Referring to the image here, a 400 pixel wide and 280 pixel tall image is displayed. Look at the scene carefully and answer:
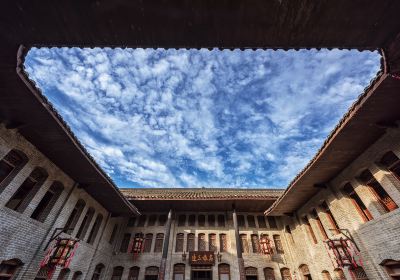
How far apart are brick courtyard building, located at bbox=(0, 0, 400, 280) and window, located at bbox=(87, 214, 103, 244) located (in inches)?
2.4

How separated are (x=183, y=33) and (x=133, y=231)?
1572cm

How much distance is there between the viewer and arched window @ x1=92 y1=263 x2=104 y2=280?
44.2 ft

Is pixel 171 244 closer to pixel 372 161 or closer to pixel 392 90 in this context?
pixel 372 161

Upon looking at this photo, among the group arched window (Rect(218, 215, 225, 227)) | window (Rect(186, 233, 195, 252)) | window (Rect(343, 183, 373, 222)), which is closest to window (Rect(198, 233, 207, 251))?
window (Rect(186, 233, 195, 252))

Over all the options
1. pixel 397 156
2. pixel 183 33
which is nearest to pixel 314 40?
pixel 183 33

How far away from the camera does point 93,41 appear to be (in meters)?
4.30

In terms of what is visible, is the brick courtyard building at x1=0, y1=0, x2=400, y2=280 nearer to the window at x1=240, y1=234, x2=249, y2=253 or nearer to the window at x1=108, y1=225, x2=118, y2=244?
the window at x1=240, y1=234, x2=249, y2=253

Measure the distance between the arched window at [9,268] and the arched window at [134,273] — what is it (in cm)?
785

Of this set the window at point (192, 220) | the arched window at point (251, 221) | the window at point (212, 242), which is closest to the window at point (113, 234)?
the window at point (192, 220)

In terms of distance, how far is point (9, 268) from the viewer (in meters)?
8.15

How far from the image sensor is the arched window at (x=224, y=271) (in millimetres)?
14203

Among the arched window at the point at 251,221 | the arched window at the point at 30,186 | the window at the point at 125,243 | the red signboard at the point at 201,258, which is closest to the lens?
the arched window at the point at 30,186

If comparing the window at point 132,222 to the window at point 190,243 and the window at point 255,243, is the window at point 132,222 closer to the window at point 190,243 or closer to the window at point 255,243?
the window at point 190,243

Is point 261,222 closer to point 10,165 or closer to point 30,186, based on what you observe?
point 30,186
